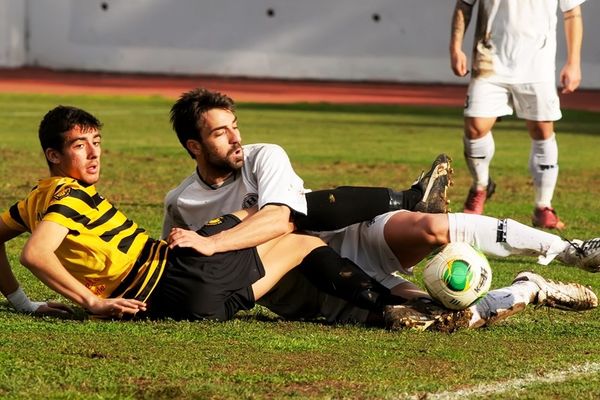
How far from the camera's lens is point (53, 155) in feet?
19.1

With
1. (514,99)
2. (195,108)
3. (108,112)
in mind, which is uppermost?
(195,108)

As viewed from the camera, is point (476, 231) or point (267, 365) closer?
point (267, 365)

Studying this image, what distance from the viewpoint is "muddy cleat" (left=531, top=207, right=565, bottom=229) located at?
9.58m

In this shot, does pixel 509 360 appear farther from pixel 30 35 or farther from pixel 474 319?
pixel 30 35

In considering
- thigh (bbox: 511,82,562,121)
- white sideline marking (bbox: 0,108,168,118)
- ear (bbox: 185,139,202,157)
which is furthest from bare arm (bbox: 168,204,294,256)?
white sideline marking (bbox: 0,108,168,118)

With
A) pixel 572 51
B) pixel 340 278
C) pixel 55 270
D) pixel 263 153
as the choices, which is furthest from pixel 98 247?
pixel 572 51

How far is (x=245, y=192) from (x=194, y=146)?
Result: 1.02ft

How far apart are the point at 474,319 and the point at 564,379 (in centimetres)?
101

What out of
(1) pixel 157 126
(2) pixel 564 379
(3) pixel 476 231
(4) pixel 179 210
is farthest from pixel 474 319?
(1) pixel 157 126

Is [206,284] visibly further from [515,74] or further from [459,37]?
[515,74]

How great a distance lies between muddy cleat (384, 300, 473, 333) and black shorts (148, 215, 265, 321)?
60cm

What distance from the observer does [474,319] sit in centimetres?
578

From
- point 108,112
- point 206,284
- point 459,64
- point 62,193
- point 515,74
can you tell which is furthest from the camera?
point 108,112

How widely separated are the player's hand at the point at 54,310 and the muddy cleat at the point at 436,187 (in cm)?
177
